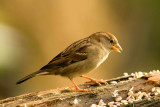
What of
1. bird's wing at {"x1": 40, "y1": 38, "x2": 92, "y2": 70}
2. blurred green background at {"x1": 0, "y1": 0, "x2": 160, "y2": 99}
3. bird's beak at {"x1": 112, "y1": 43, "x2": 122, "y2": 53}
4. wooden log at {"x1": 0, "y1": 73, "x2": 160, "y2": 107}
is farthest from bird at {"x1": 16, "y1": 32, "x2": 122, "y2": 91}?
blurred green background at {"x1": 0, "y1": 0, "x2": 160, "y2": 99}

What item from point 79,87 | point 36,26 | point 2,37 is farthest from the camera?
point 36,26

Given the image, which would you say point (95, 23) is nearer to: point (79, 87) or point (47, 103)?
point (79, 87)

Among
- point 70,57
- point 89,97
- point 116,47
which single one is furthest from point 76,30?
point 89,97

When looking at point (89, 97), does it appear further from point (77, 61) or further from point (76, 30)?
point (76, 30)

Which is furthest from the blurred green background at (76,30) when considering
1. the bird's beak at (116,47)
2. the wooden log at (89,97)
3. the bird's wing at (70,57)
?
the wooden log at (89,97)

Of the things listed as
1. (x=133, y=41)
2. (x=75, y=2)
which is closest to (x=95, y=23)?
(x=75, y=2)

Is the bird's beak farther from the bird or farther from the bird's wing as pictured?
the bird's wing

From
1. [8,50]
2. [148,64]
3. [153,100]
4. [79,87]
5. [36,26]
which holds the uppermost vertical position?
[36,26]

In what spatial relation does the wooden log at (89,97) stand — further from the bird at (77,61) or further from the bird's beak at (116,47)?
the bird's beak at (116,47)

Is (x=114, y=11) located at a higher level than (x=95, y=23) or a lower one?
higher
